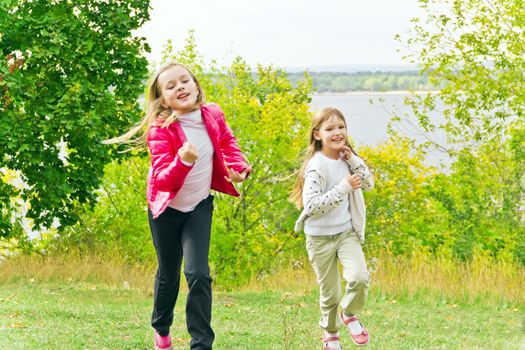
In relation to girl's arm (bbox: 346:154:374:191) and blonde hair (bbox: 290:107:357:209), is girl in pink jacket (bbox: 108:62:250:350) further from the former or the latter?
girl's arm (bbox: 346:154:374:191)

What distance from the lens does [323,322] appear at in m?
6.42

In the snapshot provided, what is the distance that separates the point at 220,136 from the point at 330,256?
3.95ft

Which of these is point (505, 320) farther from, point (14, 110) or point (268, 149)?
point (14, 110)

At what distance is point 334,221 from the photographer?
6215 mm

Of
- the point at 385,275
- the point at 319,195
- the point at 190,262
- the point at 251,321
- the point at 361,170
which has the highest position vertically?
the point at 361,170

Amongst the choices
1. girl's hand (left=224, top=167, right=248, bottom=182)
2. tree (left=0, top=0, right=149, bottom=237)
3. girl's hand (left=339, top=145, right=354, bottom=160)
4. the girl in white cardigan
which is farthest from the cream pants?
tree (left=0, top=0, right=149, bottom=237)

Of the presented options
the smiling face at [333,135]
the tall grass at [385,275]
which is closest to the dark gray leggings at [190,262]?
the smiling face at [333,135]

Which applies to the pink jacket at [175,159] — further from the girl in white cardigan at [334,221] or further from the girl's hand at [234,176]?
the girl in white cardigan at [334,221]

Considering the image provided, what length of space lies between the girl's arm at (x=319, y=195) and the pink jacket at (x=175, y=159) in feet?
1.87

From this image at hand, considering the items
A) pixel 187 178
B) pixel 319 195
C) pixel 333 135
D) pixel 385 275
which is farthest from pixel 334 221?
pixel 385 275

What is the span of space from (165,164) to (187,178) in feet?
0.62

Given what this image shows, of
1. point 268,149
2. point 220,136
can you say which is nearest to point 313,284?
point 268,149

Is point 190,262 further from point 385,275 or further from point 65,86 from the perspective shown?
point 65,86

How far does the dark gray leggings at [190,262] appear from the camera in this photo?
217 inches
